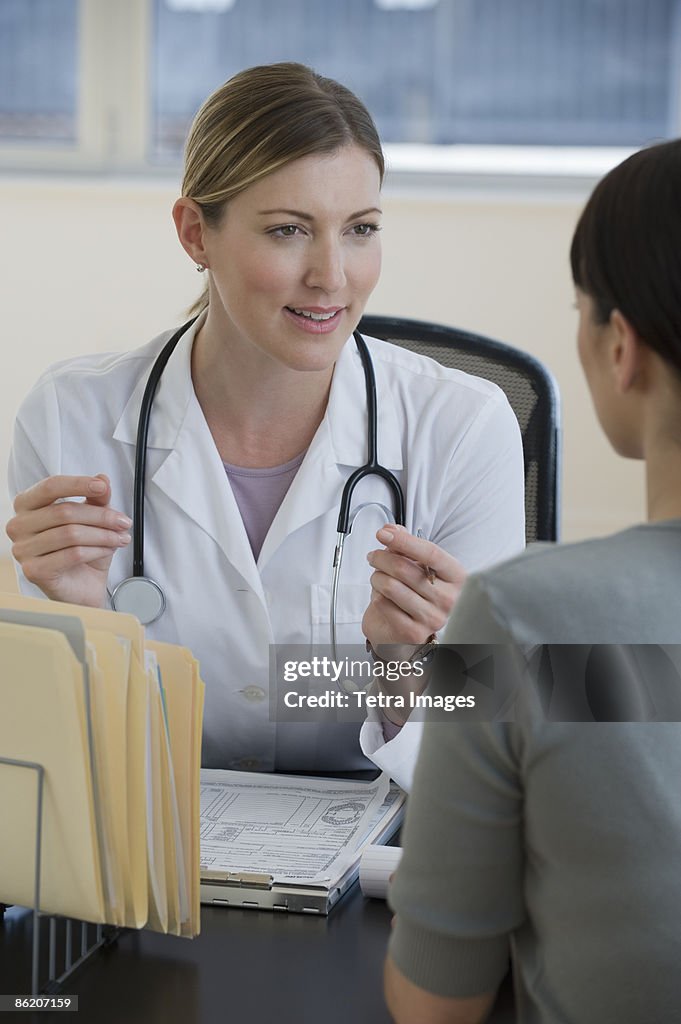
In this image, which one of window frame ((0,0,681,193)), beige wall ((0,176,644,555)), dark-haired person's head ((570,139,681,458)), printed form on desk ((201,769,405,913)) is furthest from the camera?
window frame ((0,0,681,193))

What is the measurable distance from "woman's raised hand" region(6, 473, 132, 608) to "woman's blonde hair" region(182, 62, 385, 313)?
15.6 inches

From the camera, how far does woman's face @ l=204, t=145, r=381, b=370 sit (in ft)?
4.34

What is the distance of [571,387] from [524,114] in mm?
856

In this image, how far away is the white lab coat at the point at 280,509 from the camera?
1.34 metres

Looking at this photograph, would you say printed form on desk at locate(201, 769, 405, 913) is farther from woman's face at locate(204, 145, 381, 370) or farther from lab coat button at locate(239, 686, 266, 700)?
woman's face at locate(204, 145, 381, 370)

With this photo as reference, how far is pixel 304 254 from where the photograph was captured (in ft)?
4.41

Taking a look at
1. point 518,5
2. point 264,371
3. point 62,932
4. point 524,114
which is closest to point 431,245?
point 524,114

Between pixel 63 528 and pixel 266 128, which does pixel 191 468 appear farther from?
pixel 266 128

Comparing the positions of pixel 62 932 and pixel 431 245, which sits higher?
pixel 431 245

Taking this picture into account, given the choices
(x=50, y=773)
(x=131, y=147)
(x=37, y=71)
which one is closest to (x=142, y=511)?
(x=50, y=773)

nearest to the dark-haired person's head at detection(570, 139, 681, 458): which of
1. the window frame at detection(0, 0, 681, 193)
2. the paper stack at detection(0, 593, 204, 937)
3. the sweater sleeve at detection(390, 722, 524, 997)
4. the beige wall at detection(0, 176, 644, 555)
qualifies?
the sweater sleeve at detection(390, 722, 524, 997)

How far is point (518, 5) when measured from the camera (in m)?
3.63

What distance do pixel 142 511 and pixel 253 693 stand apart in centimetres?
23

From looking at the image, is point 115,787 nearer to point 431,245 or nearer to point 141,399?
point 141,399
